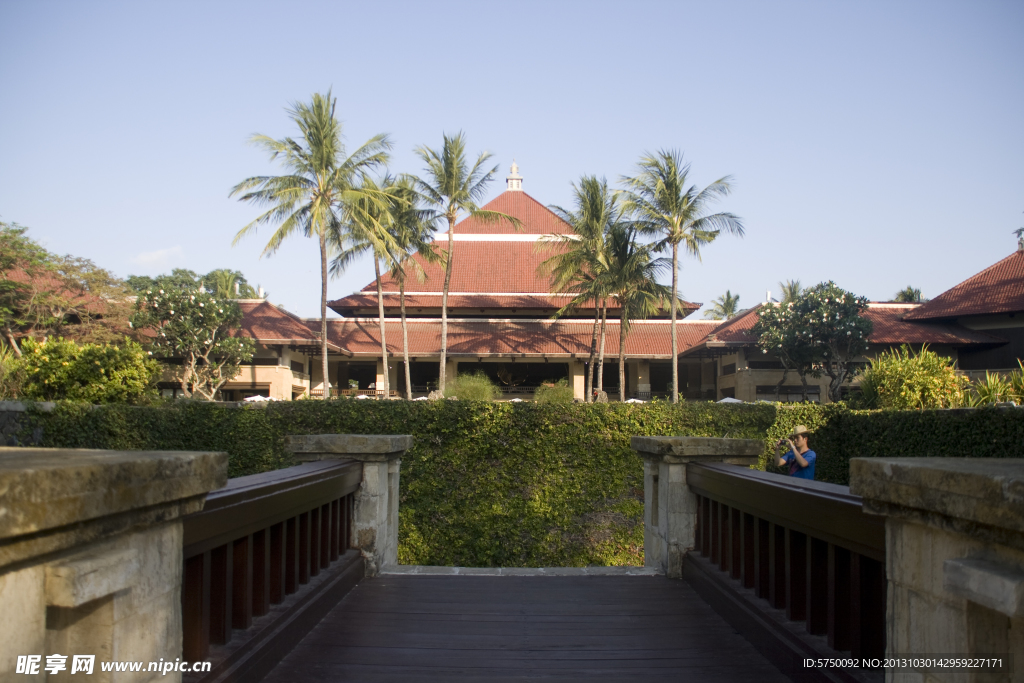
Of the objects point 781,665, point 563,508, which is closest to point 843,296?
point 563,508

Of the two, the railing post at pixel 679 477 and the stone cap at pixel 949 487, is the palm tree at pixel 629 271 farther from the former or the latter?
the stone cap at pixel 949 487

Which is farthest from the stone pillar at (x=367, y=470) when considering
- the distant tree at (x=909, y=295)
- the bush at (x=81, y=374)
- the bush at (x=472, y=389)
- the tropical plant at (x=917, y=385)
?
the distant tree at (x=909, y=295)

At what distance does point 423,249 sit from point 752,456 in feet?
75.1

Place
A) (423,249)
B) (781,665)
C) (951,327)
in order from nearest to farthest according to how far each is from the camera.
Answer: (781,665)
(423,249)
(951,327)

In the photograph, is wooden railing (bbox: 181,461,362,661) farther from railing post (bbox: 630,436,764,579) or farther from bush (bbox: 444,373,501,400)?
bush (bbox: 444,373,501,400)

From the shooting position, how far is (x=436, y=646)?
3.39 meters

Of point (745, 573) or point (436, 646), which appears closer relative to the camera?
point (436, 646)

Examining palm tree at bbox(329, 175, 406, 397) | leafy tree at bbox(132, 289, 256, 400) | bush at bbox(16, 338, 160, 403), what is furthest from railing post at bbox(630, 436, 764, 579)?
leafy tree at bbox(132, 289, 256, 400)

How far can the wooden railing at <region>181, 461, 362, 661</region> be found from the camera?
94.1 inches

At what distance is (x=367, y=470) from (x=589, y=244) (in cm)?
2230

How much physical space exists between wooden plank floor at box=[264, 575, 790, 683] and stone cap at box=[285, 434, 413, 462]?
84 cm

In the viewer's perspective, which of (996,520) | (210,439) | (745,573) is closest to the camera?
(996,520)

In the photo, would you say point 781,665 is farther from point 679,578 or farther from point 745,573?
point 679,578

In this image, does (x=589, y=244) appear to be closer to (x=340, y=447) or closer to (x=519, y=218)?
(x=519, y=218)
